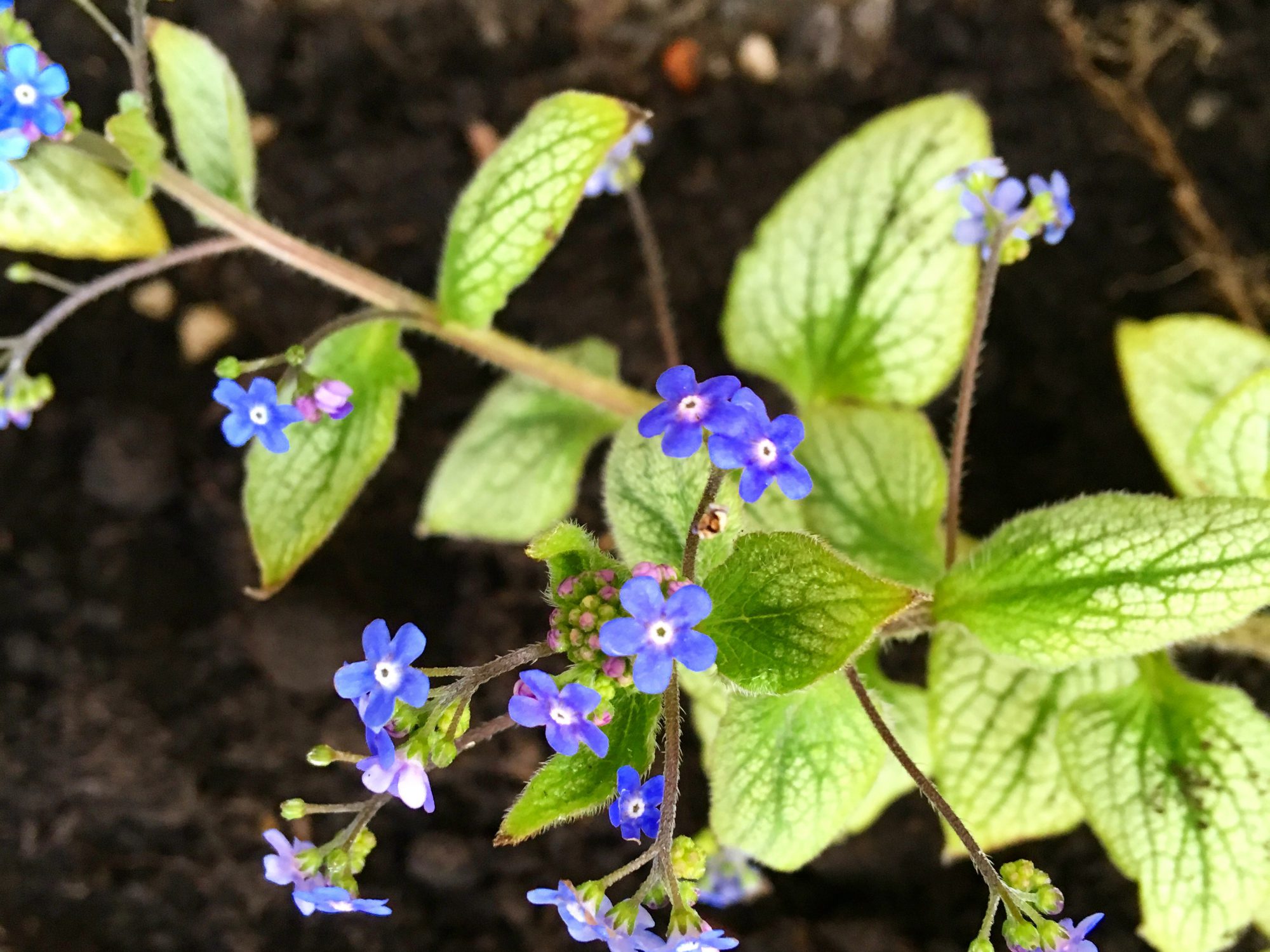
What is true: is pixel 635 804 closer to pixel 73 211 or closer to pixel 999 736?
pixel 999 736

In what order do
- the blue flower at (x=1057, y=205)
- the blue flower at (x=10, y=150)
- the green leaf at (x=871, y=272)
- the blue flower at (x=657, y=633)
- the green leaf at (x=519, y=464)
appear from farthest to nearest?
1. the green leaf at (x=519, y=464)
2. the green leaf at (x=871, y=272)
3. the blue flower at (x=1057, y=205)
4. the blue flower at (x=10, y=150)
5. the blue flower at (x=657, y=633)

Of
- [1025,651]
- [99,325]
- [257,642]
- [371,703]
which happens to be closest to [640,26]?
[99,325]

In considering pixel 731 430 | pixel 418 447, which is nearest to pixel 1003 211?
pixel 731 430

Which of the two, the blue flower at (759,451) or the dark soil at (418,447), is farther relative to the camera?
the dark soil at (418,447)

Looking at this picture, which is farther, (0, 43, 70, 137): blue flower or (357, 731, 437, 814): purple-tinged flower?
(0, 43, 70, 137): blue flower

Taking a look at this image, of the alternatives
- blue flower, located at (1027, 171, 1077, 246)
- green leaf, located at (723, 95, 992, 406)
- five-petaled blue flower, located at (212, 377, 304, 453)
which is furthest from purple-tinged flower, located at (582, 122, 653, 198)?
five-petaled blue flower, located at (212, 377, 304, 453)

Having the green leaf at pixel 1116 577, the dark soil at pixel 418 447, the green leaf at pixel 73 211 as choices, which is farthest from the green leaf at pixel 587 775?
the dark soil at pixel 418 447

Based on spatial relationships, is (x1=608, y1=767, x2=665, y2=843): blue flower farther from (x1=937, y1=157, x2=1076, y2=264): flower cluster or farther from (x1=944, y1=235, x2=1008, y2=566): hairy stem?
(x1=937, y1=157, x2=1076, y2=264): flower cluster

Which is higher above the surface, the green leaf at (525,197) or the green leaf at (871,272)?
the green leaf at (525,197)

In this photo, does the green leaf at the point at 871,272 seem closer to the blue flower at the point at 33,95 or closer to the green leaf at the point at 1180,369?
the green leaf at the point at 1180,369
